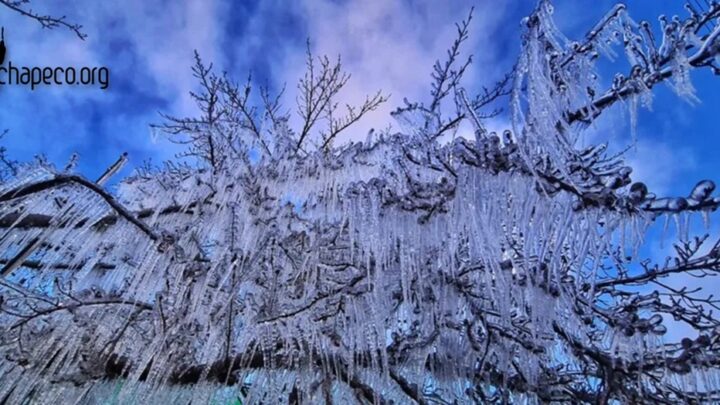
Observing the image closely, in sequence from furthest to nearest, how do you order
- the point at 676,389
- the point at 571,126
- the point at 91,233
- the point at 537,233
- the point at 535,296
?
the point at 91,233, the point at 535,296, the point at 676,389, the point at 571,126, the point at 537,233

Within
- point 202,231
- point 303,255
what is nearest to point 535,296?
point 303,255

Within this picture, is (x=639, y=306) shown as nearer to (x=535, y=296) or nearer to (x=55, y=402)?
(x=535, y=296)

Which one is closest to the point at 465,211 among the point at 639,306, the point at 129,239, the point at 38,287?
the point at 639,306

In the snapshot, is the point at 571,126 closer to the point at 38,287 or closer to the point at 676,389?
the point at 676,389

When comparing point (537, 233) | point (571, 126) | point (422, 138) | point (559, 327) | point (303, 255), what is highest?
point (422, 138)

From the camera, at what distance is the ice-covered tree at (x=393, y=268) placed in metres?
1.69

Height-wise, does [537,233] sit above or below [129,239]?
below

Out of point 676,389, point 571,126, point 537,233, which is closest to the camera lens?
point 537,233

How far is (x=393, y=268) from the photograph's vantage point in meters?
2.40

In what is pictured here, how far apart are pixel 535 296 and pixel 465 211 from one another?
64 cm

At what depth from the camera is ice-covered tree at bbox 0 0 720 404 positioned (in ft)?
5.55

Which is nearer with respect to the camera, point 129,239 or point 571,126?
point 571,126

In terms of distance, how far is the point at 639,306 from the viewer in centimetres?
244

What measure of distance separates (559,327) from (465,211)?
90 centimetres
